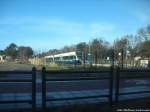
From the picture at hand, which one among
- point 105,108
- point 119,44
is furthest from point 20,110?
point 119,44

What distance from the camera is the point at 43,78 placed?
868 centimetres

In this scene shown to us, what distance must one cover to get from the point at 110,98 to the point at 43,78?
2.44 m

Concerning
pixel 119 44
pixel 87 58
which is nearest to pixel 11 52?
pixel 119 44

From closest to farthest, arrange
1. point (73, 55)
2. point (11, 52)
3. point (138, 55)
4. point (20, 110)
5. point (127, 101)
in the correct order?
1. point (20, 110)
2. point (127, 101)
3. point (73, 55)
4. point (138, 55)
5. point (11, 52)

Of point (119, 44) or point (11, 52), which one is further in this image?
point (11, 52)

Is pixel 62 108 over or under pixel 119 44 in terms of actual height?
under

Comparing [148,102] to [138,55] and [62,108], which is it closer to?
[62,108]

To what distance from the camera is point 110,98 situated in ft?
32.1

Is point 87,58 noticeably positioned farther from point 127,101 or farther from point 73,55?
point 127,101

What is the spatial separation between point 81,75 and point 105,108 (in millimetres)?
1631

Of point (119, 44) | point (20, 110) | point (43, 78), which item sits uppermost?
point (119, 44)

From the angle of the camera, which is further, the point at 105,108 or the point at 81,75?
the point at 81,75

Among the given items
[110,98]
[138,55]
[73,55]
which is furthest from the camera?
[138,55]

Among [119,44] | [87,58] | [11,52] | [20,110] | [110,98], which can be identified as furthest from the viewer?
[11,52]
